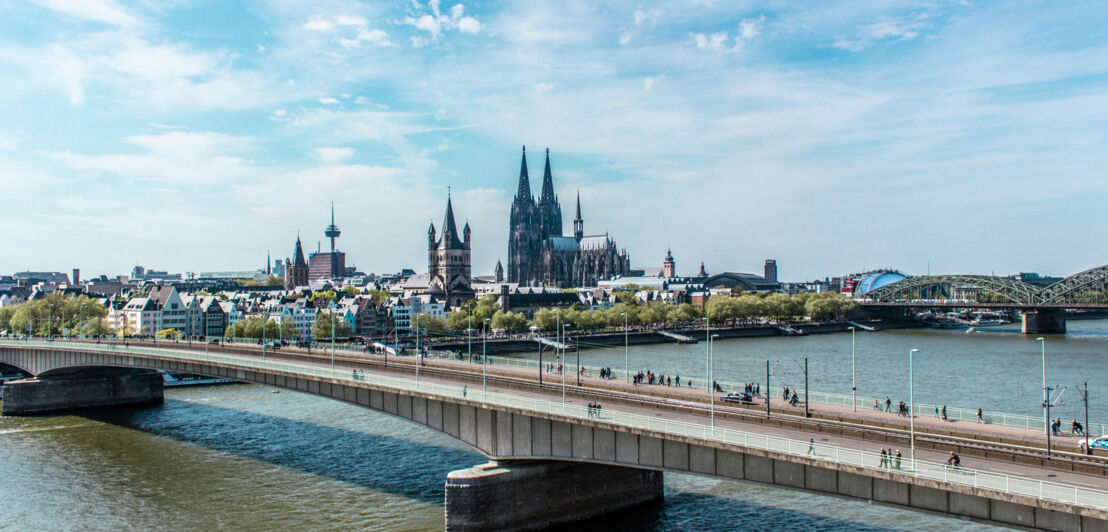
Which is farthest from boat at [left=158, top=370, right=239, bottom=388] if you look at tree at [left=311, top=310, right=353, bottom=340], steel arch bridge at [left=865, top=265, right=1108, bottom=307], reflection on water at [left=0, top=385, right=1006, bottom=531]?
steel arch bridge at [left=865, top=265, right=1108, bottom=307]

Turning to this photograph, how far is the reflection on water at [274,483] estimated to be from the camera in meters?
31.4

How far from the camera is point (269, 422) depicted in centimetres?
5394

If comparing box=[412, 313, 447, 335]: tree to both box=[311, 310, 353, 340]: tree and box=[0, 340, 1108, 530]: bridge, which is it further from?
box=[0, 340, 1108, 530]: bridge

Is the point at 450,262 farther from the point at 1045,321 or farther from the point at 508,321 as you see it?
the point at 1045,321

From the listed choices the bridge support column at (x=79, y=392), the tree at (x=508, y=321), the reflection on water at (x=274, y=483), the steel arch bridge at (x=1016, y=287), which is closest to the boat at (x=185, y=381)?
the bridge support column at (x=79, y=392)

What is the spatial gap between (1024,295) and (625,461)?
157504 millimetres

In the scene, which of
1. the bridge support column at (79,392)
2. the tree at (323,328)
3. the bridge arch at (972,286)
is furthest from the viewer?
the bridge arch at (972,286)

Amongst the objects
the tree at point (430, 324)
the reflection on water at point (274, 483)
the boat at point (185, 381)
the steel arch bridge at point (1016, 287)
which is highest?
the steel arch bridge at point (1016, 287)

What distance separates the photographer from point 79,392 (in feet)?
209

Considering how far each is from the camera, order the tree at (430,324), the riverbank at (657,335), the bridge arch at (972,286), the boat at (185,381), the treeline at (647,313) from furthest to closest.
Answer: the bridge arch at (972,286)
the treeline at (647,313)
the tree at (430,324)
the riverbank at (657,335)
the boat at (185,381)

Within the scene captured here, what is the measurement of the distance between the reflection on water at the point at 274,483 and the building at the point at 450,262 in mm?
104451

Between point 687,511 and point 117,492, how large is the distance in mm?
25419

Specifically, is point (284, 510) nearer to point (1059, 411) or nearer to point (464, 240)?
point (1059, 411)

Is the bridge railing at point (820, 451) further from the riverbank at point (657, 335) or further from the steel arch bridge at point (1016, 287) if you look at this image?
the steel arch bridge at point (1016, 287)
